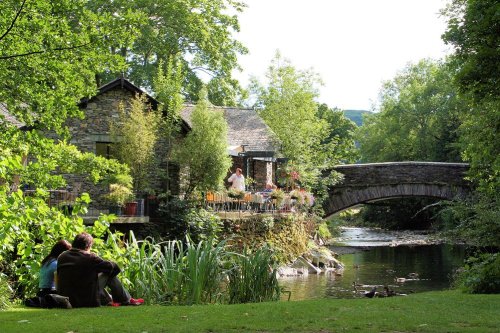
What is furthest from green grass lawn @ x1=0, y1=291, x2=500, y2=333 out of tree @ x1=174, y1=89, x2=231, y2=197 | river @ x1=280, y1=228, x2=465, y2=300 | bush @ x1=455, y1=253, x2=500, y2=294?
tree @ x1=174, y1=89, x2=231, y2=197

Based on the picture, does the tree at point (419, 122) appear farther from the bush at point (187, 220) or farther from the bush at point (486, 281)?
the bush at point (486, 281)

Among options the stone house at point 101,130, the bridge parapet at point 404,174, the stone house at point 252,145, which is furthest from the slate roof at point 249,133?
the bridge parapet at point 404,174

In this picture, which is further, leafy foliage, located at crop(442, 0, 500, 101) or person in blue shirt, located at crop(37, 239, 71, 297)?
leafy foliage, located at crop(442, 0, 500, 101)

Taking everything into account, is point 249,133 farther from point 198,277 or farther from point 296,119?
point 198,277

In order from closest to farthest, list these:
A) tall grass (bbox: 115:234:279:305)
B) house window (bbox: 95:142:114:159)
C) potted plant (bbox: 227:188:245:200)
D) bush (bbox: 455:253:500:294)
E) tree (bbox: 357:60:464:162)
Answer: bush (bbox: 455:253:500:294), tall grass (bbox: 115:234:279:305), house window (bbox: 95:142:114:159), potted plant (bbox: 227:188:245:200), tree (bbox: 357:60:464:162)

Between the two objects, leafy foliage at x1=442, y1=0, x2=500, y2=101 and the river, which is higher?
leafy foliage at x1=442, y1=0, x2=500, y2=101

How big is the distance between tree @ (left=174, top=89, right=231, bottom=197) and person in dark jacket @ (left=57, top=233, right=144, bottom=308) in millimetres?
14691

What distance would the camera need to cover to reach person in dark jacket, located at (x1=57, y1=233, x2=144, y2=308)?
966 centimetres

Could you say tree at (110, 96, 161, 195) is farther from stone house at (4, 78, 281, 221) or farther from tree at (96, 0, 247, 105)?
tree at (96, 0, 247, 105)

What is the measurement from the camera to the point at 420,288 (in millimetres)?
20328

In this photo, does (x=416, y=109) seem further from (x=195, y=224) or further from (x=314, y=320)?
(x=314, y=320)

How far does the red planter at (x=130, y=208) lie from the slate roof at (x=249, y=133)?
875cm

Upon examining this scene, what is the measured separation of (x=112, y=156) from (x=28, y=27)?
12.5 m

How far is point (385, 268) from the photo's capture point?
84.0ft
